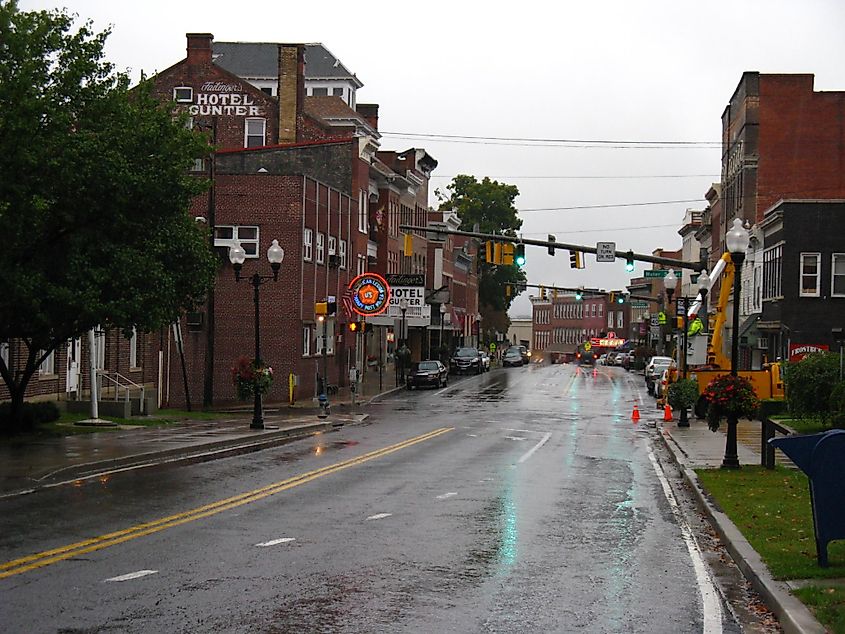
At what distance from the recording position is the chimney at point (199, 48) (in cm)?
6366

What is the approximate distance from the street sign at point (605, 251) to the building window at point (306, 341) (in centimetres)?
1599

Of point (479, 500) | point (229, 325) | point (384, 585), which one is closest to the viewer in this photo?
point (384, 585)

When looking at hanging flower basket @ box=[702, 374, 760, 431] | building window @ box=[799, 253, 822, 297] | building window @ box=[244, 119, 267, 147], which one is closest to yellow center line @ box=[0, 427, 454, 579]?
hanging flower basket @ box=[702, 374, 760, 431]

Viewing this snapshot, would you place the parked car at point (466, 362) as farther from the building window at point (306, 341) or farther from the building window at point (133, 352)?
the building window at point (133, 352)

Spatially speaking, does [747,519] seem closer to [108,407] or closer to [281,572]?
[281,572]

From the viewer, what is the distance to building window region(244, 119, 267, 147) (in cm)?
6450

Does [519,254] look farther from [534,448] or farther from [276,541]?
[276,541]

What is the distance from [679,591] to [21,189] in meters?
15.5

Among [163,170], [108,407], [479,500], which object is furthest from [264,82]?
[479,500]

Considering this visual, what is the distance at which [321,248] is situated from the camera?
53.4 metres

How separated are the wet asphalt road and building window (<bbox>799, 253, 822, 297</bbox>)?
27.6m

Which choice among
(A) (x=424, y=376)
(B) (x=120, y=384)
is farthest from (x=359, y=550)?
(A) (x=424, y=376)

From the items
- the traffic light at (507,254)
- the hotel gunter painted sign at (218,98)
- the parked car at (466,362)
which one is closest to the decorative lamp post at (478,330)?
the parked car at (466,362)

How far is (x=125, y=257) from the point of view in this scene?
77.4 feet
